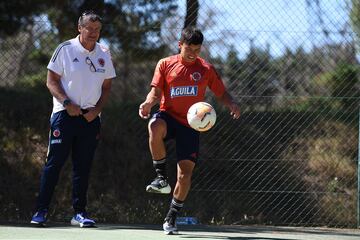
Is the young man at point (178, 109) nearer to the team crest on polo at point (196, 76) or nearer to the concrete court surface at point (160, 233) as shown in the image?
the team crest on polo at point (196, 76)

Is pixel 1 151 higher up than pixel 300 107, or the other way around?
pixel 300 107

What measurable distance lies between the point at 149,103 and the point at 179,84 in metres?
0.38

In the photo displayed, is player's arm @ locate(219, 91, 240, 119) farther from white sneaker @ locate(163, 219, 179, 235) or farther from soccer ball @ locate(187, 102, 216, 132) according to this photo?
white sneaker @ locate(163, 219, 179, 235)

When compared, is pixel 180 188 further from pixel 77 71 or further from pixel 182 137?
pixel 77 71

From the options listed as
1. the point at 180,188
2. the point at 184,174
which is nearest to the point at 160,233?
the point at 180,188

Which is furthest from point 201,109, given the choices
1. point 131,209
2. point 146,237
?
point 131,209

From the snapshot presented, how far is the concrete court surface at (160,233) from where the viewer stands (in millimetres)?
6594

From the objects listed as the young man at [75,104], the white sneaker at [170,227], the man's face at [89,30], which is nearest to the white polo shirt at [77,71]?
the young man at [75,104]

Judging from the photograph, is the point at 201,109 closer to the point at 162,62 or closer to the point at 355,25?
the point at 162,62

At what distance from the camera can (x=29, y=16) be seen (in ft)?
33.0

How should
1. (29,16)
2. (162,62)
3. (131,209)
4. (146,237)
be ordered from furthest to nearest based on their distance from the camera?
(29,16) → (131,209) → (162,62) → (146,237)

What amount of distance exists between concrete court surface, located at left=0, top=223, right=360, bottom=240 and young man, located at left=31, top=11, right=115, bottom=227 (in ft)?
1.07

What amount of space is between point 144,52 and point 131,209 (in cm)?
228

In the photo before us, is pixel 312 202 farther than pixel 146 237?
Yes
